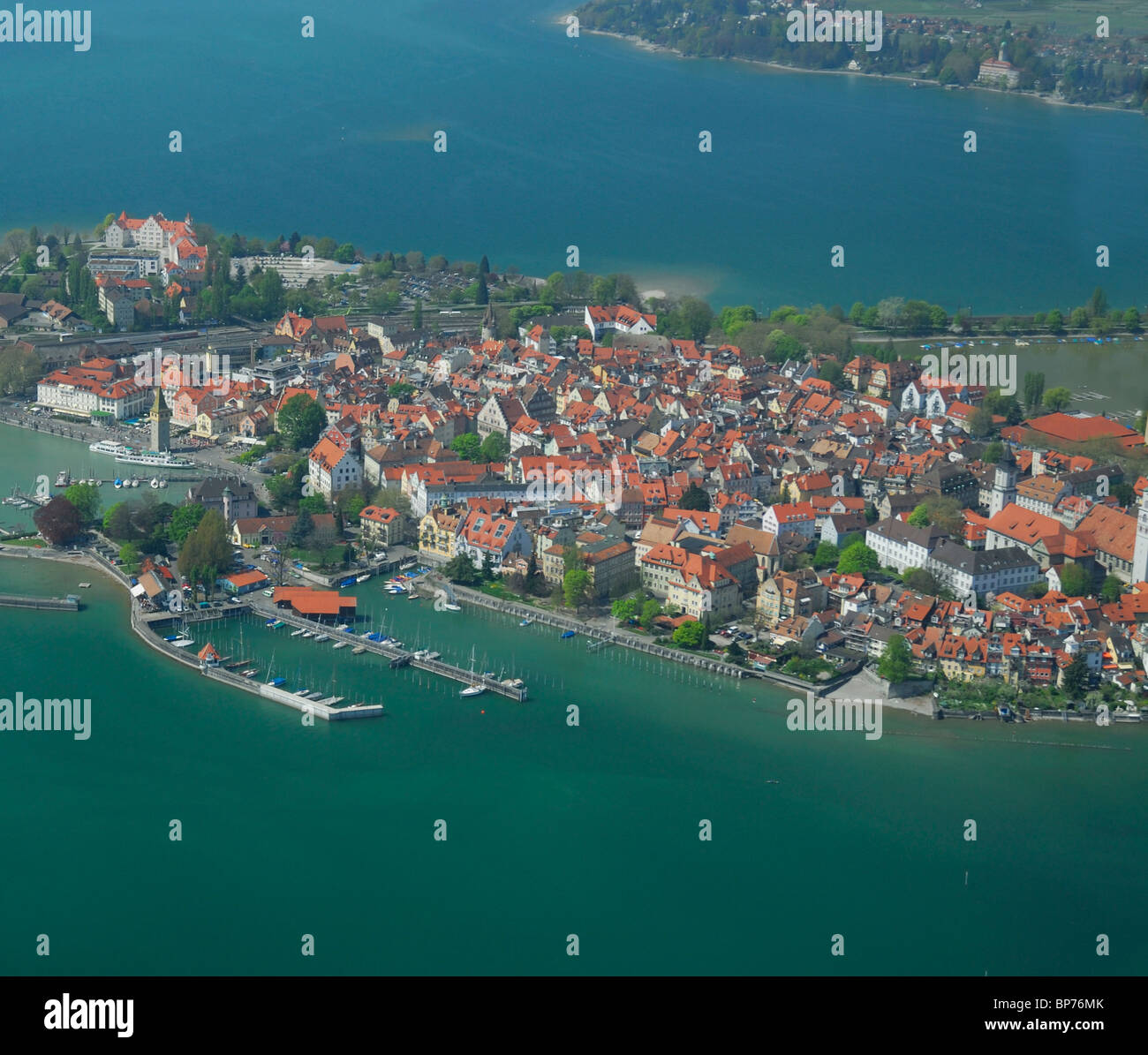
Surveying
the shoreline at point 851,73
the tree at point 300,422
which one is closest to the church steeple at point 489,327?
the tree at point 300,422

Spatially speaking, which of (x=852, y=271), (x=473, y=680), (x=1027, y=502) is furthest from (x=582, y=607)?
(x=852, y=271)

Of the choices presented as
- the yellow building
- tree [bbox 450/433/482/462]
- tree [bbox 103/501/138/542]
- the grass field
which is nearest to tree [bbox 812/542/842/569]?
the yellow building

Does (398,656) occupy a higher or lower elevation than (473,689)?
higher

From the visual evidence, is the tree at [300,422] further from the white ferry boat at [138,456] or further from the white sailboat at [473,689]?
the white sailboat at [473,689]

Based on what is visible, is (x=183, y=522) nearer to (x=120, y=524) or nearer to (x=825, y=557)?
(x=120, y=524)

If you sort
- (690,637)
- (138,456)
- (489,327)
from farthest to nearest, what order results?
(489,327)
(138,456)
(690,637)

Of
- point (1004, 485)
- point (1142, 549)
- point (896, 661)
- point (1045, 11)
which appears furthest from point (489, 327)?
point (1045, 11)

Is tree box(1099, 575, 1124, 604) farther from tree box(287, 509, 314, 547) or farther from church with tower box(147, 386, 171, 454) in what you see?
church with tower box(147, 386, 171, 454)

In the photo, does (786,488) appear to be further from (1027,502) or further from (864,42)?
(864,42)
